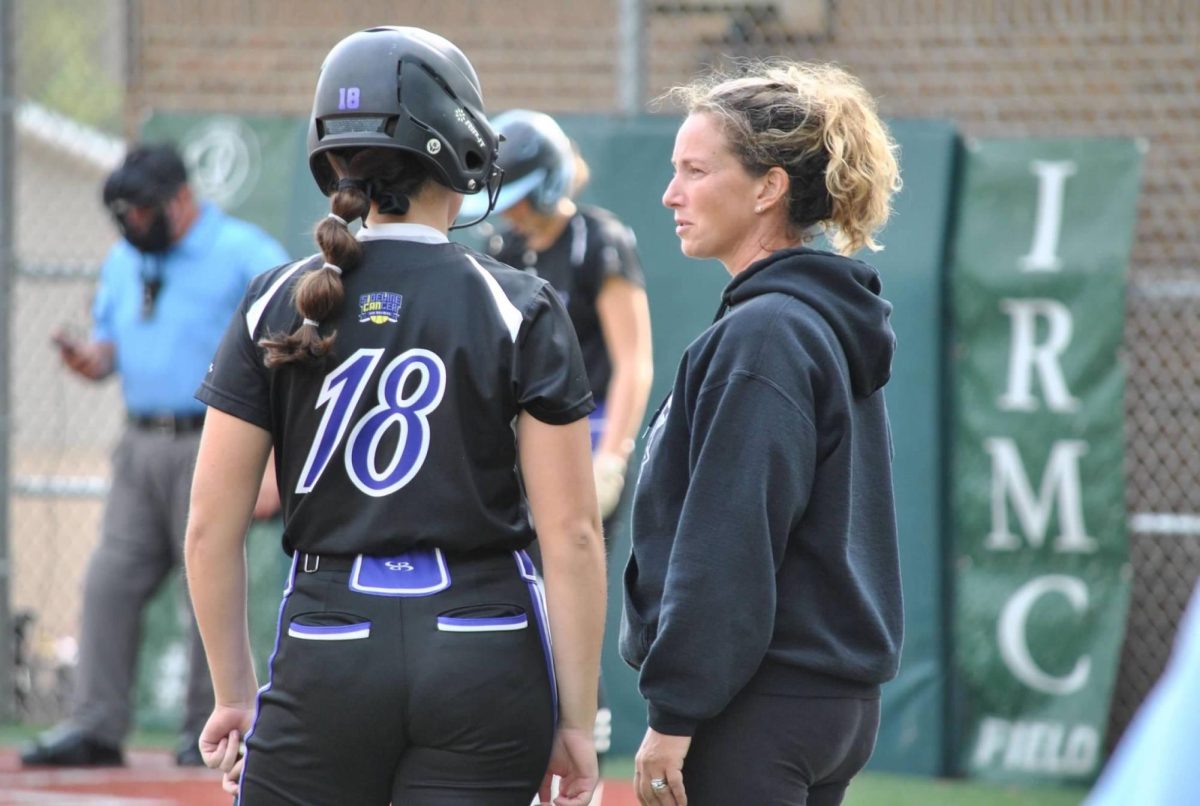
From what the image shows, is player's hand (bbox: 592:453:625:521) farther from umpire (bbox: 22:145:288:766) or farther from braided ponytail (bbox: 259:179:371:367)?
braided ponytail (bbox: 259:179:371:367)

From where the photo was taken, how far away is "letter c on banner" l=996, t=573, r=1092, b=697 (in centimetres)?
659

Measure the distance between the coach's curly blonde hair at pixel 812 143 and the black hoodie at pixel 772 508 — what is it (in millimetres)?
102

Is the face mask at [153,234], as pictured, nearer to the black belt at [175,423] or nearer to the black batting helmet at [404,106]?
the black belt at [175,423]

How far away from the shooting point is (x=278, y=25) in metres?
9.06

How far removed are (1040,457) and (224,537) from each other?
450 centimetres

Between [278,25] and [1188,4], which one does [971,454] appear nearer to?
[1188,4]

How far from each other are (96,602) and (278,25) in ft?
12.5

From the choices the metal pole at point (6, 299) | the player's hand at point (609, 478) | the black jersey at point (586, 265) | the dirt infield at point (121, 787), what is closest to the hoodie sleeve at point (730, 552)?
the player's hand at point (609, 478)

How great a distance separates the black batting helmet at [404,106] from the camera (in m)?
2.71

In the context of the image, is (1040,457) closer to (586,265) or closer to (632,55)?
(632,55)

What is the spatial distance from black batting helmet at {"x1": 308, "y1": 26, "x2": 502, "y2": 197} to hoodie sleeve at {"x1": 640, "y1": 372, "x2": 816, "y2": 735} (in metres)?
0.59

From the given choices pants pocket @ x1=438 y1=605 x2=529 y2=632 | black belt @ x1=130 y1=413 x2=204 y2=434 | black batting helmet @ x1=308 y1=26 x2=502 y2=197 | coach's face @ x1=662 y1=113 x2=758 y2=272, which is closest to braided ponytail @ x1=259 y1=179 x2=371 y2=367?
black batting helmet @ x1=308 y1=26 x2=502 y2=197

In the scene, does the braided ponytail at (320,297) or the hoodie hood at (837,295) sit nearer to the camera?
the braided ponytail at (320,297)

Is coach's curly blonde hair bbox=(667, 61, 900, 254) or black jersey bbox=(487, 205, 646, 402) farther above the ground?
coach's curly blonde hair bbox=(667, 61, 900, 254)
